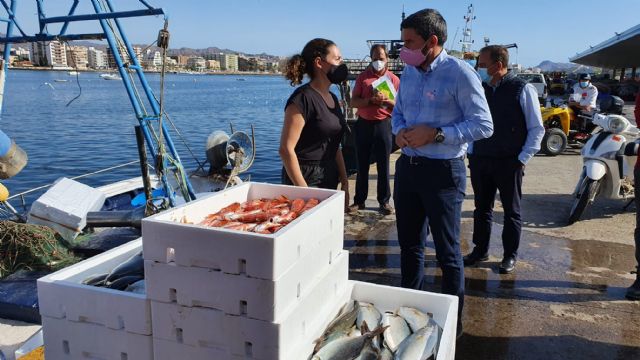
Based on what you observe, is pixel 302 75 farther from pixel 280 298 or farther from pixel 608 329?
pixel 608 329

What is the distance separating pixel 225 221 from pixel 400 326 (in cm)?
108

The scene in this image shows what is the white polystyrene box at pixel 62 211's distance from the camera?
17.4 feet

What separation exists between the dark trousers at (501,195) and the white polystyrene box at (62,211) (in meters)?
4.39

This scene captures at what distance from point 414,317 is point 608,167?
4.65 m

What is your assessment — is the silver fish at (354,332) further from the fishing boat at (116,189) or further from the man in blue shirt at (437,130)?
the fishing boat at (116,189)

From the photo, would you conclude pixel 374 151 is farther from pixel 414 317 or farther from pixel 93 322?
pixel 93 322

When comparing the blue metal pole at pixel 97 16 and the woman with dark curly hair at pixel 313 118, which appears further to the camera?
the blue metal pole at pixel 97 16

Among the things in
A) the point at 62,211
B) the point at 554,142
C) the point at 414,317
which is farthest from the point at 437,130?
the point at 554,142

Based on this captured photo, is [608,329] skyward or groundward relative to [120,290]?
groundward

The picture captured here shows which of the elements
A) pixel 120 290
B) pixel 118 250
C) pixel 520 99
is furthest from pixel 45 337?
pixel 520 99

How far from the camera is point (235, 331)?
2.02 m

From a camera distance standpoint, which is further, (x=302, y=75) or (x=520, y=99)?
(x=520, y=99)

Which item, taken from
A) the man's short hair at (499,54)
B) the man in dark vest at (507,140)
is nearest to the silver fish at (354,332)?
the man in dark vest at (507,140)

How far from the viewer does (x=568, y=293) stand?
13.0 feet
